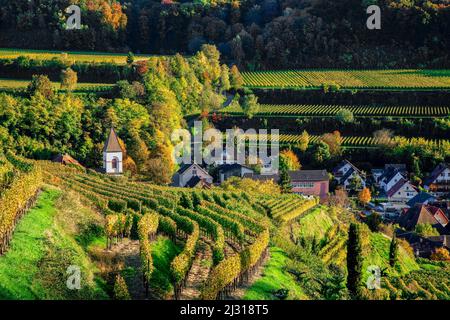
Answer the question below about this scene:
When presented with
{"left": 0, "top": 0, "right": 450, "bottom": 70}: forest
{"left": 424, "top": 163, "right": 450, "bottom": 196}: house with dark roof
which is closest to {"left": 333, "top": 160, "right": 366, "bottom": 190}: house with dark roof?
{"left": 424, "top": 163, "right": 450, "bottom": 196}: house with dark roof

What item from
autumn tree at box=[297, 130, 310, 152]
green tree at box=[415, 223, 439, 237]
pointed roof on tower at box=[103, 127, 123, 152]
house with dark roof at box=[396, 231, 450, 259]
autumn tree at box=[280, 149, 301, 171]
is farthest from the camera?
autumn tree at box=[297, 130, 310, 152]

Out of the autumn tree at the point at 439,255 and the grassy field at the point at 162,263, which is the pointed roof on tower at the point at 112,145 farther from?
the grassy field at the point at 162,263

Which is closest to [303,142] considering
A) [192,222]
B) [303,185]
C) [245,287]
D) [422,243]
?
[303,185]

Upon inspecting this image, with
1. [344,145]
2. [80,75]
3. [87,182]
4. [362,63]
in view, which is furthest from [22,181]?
[362,63]

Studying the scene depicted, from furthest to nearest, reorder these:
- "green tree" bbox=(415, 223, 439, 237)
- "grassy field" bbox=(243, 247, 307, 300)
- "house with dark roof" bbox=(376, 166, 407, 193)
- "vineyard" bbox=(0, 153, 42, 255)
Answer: "house with dark roof" bbox=(376, 166, 407, 193) < "green tree" bbox=(415, 223, 439, 237) < "grassy field" bbox=(243, 247, 307, 300) < "vineyard" bbox=(0, 153, 42, 255)

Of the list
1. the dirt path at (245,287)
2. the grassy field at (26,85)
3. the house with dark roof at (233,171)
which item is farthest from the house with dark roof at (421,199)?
the dirt path at (245,287)

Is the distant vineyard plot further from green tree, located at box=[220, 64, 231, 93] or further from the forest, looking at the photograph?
the forest
